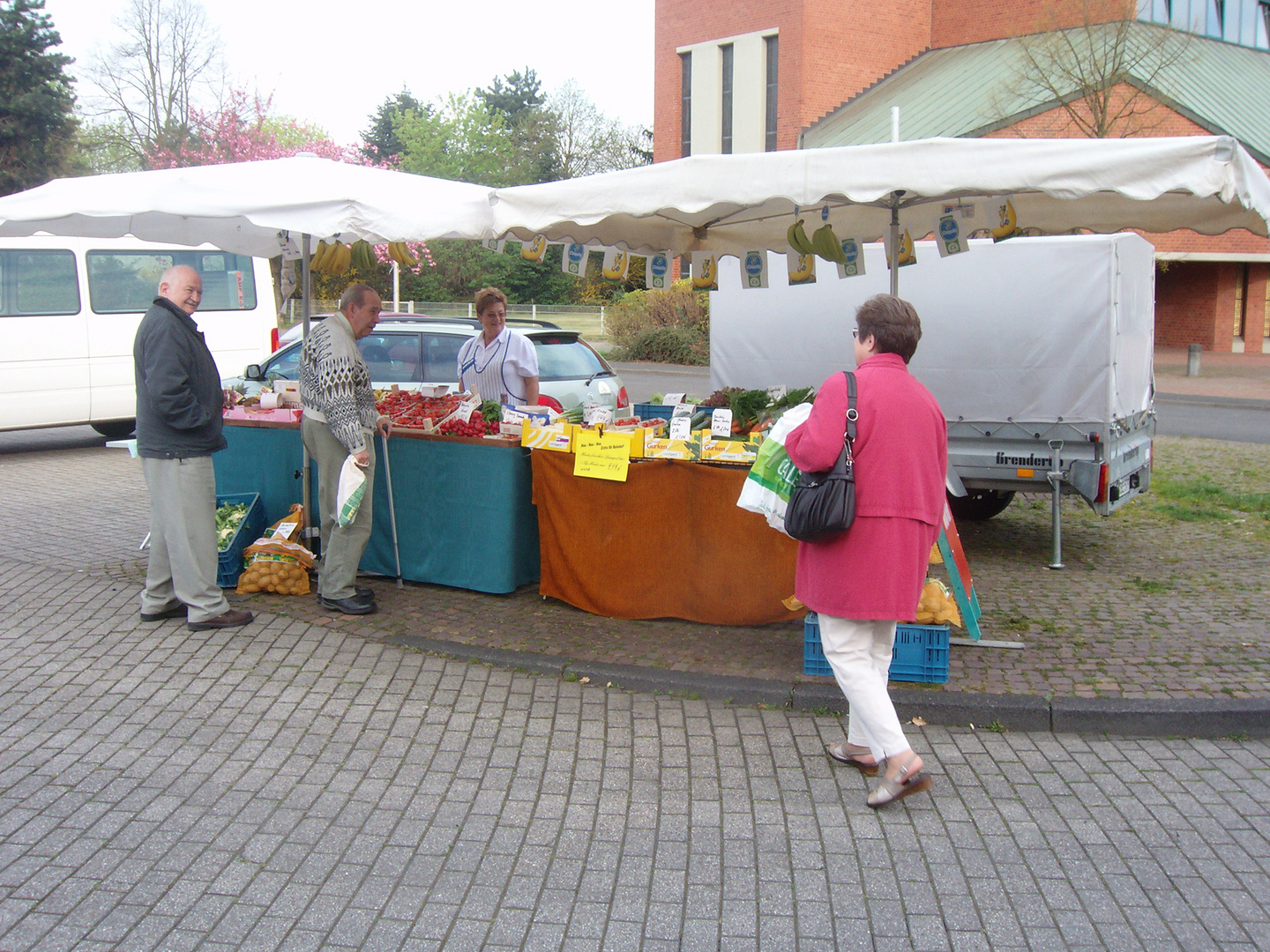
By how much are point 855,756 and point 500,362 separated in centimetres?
429

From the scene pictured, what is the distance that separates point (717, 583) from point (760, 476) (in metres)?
1.70

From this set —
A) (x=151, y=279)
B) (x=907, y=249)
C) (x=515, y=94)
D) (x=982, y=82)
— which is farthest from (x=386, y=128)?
(x=907, y=249)

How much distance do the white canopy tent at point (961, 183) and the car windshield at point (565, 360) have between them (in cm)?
357

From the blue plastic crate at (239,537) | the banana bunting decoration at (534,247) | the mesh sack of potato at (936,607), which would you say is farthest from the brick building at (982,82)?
the blue plastic crate at (239,537)

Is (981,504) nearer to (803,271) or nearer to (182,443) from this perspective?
(803,271)

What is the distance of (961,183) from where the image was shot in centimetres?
460

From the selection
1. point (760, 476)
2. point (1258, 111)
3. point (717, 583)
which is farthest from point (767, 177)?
point (1258, 111)

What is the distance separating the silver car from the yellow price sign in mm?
3972

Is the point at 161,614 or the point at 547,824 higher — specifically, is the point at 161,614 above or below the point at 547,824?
above

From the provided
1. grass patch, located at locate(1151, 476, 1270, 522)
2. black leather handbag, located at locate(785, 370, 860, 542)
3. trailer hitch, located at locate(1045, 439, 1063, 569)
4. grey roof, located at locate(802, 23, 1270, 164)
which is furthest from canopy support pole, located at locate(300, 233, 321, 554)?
grey roof, located at locate(802, 23, 1270, 164)

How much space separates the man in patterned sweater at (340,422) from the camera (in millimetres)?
5840

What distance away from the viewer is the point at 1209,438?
14.4m

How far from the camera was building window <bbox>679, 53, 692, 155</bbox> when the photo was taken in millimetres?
35250

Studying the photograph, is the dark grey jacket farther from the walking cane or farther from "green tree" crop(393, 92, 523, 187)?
"green tree" crop(393, 92, 523, 187)
